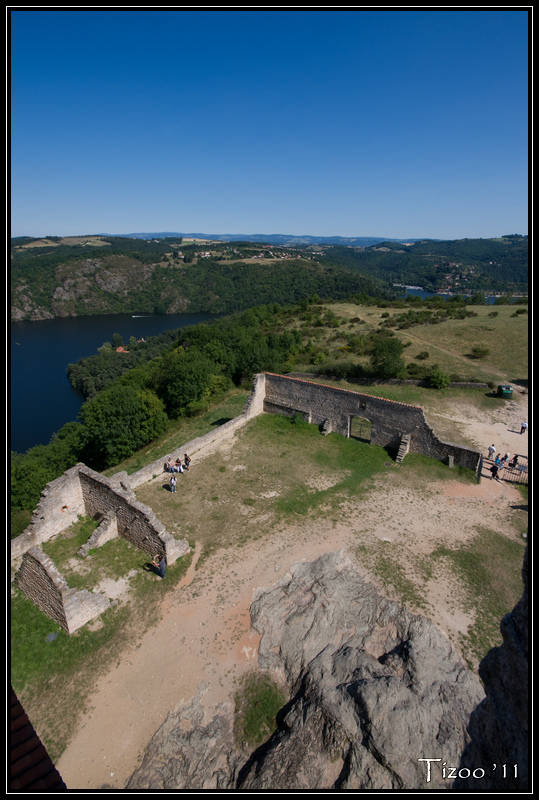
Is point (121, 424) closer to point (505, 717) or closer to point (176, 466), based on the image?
point (176, 466)

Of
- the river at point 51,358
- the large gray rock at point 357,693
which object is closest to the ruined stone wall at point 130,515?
the large gray rock at point 357,693

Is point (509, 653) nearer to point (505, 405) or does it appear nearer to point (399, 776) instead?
point (399, 776)

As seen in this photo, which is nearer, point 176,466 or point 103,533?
point 103,533

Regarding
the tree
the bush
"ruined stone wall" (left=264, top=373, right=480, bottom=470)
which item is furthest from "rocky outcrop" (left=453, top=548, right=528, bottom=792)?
the bush

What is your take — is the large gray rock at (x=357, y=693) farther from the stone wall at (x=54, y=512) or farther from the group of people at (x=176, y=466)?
the stone wall at (x=54, y=512)

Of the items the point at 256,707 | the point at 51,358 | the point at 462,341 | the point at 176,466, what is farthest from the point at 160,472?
the point at 51,358
